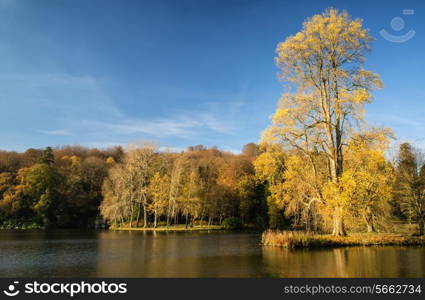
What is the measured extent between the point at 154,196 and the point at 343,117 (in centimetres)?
4068

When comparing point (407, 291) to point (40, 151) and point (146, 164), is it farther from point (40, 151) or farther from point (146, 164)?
point (40, 151)

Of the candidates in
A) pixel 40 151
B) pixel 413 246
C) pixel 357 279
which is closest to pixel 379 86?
pixel 413 246

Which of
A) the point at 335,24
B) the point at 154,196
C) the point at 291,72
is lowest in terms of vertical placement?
the point at 154,196

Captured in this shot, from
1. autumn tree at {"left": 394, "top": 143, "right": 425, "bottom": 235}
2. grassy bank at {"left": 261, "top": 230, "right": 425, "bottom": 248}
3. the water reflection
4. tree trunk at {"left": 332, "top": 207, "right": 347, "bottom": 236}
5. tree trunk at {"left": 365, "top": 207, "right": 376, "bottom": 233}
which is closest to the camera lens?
the water reflection

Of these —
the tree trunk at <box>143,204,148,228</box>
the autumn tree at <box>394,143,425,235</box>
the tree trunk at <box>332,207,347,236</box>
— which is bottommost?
the tree trunk at <box>143,204,148,228</box>

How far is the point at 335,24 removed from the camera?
2525 cm

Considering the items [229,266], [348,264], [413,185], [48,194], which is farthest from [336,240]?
[48,194]

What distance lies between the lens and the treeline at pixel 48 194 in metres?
→ 66.8

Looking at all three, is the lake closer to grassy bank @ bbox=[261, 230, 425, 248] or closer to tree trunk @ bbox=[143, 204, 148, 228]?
grassy bank @ bbox=[261, 230, 425, 248]

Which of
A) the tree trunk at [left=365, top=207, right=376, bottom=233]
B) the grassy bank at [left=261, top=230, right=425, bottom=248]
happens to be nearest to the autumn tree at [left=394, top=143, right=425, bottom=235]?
the tree trunk at [left=365, top=207, right=376, bottom=233]

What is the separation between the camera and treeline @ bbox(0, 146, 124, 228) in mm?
66750

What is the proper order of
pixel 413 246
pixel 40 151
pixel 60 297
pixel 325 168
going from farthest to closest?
pixel 40 151 < pixel 325 168 < pixel 413 246 < pixel 60 297

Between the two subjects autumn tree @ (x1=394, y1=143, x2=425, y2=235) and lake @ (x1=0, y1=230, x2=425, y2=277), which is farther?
autumn tree @ (x1=394, y1=143, x2=425, y2=235)

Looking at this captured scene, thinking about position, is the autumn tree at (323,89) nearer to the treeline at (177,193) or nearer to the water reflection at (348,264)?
the water reflection at (348,264)
